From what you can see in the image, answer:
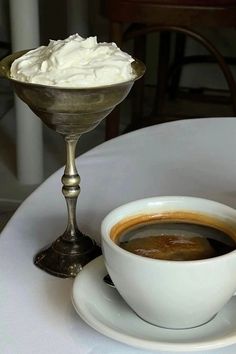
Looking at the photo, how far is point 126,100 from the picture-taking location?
7.43 feet

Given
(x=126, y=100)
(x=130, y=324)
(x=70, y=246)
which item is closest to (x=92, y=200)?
(x=70, y=246)

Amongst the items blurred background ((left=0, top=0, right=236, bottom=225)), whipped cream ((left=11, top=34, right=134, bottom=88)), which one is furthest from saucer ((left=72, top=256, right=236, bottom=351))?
blurred background ((left=0, top=0, right=236, bottom=225))

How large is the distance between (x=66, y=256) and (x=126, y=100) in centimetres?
178

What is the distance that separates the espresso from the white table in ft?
0.20

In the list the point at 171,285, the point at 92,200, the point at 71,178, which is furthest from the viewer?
the point at 92,200

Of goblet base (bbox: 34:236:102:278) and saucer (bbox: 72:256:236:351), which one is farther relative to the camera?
goblet base (bbox: 34:236:102:278)

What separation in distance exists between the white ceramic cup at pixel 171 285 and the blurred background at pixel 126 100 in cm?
135

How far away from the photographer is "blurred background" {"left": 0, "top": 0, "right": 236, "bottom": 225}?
189 cm

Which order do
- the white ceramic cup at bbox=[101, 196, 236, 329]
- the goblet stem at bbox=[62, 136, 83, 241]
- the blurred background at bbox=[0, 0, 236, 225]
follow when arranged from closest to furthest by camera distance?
the white ceramic cup at bbox=[101, 196, 236, 329], the goblet stem at bbox=[62, 136, 83, 241], the blurred background at bbox=[0, 0, 236, 225]

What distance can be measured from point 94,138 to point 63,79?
1489 mm

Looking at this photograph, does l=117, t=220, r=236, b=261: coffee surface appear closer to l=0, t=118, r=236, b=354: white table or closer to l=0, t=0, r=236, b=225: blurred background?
l=0, t=118, r=236, b=354: white table

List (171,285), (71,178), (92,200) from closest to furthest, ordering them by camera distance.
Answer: (171,285), (71,178), (92,200)

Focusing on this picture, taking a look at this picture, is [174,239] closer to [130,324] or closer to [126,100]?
[130,324]

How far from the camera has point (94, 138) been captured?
1.93m
